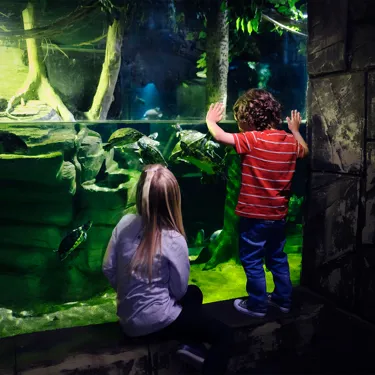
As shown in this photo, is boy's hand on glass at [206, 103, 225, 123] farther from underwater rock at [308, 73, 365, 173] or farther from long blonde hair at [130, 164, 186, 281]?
underwater rock at [308, 73, 365, 173]

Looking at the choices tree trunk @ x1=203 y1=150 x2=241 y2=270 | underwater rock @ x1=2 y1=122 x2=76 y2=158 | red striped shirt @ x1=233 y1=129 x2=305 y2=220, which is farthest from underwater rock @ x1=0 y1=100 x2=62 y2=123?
red striped shirt @ x1=233 y1=129 x2=305 y2=220

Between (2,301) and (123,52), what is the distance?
390 cm

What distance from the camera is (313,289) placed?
328 centimetres

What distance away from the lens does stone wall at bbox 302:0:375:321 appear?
2686 millimetres

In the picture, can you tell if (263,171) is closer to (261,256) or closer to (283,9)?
(261,256)

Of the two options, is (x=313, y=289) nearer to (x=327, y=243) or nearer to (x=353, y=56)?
(x=327, y=243)

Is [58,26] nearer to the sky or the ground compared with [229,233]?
Answer: nearer to the sky

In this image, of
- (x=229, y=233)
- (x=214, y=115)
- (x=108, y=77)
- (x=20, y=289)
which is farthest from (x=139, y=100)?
(x=214, y=115)

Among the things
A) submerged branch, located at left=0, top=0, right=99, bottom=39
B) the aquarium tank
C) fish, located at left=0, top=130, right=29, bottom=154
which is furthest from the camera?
submerged branch, located at left=0, top=0, right=99, bottom=39

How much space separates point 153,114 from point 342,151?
3536 millimetres

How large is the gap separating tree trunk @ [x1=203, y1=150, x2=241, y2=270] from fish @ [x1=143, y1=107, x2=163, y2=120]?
4.40 ft

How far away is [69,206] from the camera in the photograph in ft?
16.0

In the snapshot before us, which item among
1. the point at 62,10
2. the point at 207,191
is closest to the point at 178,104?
the point at 207,191

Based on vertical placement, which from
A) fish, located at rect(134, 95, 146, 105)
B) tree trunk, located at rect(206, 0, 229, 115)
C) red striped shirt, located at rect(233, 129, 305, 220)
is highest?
tree trunk, located at rect(206, 0, 229, 115)
